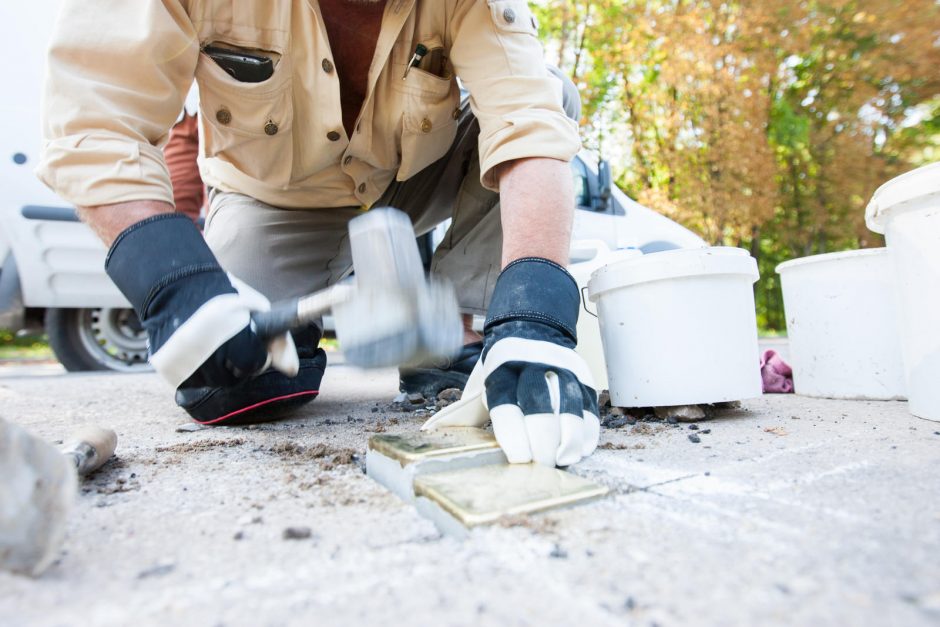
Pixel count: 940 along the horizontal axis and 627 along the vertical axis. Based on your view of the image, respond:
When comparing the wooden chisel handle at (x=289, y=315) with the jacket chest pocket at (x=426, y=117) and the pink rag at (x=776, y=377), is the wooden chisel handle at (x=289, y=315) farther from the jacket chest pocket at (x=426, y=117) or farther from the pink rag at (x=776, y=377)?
the pink rag at (x=776, y=377)

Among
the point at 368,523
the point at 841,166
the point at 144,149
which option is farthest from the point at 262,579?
the point at 841,166

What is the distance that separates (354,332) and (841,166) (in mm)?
9135

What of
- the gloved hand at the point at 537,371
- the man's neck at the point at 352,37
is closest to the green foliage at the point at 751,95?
the man's neck at the point at 352,37

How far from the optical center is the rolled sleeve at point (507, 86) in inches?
60.0

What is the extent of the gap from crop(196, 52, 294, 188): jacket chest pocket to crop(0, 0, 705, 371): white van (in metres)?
2.28

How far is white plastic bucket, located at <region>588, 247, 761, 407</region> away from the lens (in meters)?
1.51

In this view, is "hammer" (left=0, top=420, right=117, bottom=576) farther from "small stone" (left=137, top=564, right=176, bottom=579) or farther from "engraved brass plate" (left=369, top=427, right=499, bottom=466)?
"engraved brass plate" (left=369, top=427, right=499, bottom=466)

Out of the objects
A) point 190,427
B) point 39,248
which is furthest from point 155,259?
point 39,248

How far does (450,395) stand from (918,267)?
1.42m

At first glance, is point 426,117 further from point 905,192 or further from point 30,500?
point 30,500

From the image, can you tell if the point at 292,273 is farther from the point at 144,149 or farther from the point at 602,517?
the point at 602,517

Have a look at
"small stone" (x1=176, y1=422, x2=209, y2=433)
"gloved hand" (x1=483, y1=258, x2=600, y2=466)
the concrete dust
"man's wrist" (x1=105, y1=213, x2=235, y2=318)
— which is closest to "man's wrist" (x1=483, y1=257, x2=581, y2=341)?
"gloved hand" (x1=483, y1=258, x2=600, y2=466)

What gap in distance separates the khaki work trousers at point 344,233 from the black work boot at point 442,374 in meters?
0.19

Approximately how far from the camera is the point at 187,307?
1.14 metres
